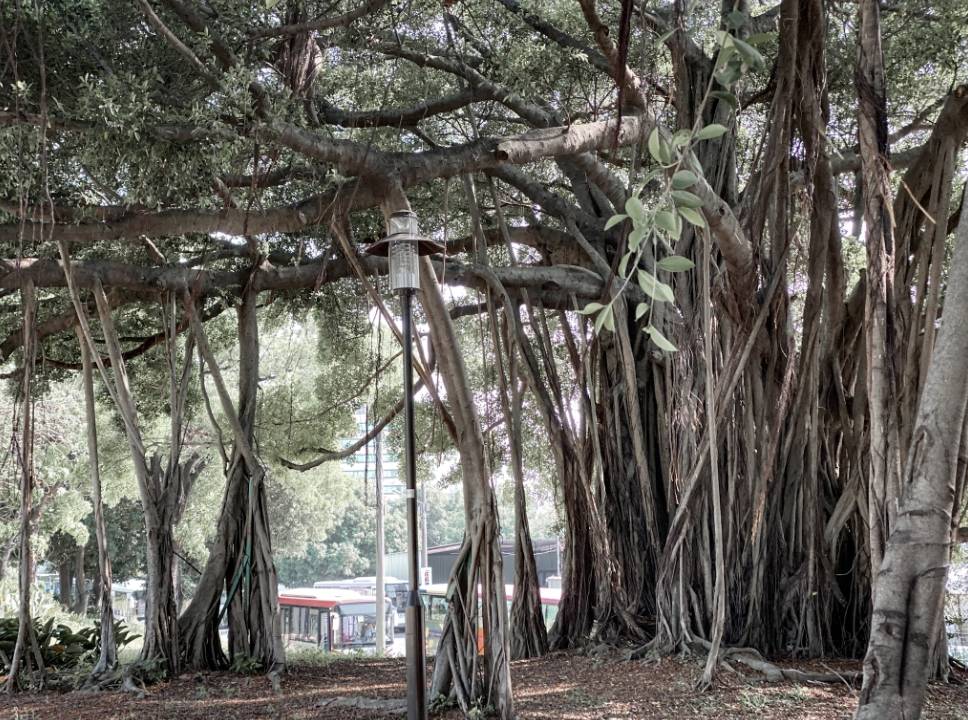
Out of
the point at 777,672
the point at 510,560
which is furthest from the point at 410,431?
the point at 510,560

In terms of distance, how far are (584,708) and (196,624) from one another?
2802 mm

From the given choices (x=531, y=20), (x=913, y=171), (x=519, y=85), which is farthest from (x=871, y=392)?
(x=531, y=20)

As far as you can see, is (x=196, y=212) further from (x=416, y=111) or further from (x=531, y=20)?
(x=531, y=20)

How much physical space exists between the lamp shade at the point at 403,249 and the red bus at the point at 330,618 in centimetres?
1212

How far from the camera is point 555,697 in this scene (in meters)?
4.55

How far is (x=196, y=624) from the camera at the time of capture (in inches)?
230

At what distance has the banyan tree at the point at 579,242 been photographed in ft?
11.8

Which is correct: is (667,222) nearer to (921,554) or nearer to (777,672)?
(921,554)

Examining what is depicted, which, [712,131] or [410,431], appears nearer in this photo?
[712,131]

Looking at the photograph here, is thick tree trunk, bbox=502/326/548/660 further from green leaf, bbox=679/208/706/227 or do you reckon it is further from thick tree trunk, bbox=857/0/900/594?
green leaf, bbox=679/208/706/227

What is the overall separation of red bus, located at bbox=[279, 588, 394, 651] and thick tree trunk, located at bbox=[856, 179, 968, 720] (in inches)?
545

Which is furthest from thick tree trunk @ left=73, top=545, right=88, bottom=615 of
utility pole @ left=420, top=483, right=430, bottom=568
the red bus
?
utility pole @ left=420, top=483, right=430, bottom=568

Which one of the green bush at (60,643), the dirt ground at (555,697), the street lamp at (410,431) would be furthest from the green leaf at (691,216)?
the green bush at (60,643)

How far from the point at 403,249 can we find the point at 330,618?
1282 centimetres
